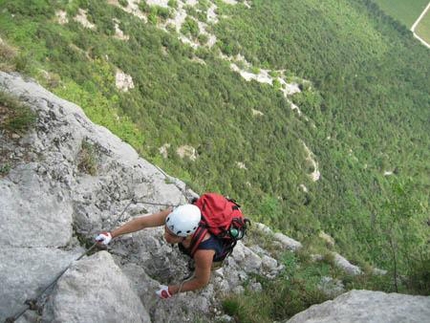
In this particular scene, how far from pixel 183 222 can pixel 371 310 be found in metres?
2.61

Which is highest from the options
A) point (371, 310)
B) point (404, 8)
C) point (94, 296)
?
point (371, 310)

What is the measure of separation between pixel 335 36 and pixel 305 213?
84102 millimetres

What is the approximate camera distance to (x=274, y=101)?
76.7m

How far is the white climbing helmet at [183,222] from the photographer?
18.9ft

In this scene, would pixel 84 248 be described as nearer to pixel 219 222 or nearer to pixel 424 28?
pixel 219 222

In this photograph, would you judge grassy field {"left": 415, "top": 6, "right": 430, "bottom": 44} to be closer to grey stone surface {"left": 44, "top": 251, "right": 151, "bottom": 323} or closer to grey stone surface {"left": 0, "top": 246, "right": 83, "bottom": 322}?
grey stone surface {"left": 44, "top": 251, "right": 151, "bottom": 323}

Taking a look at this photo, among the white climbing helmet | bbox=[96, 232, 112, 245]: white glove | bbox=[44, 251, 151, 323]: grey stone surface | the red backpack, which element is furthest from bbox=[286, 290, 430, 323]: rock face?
bbox=[96, 232, 112, 245]: white glove

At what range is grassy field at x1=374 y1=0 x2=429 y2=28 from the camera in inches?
6309

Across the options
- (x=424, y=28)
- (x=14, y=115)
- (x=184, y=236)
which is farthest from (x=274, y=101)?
(x=424, y=28)

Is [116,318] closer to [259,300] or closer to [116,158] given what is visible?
[259,300]

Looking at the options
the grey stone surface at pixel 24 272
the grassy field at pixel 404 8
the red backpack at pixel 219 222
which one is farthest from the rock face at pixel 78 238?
the grassy field at pixel 404 8

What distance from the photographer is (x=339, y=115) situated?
324 feet

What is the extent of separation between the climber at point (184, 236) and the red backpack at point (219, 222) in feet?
0.27

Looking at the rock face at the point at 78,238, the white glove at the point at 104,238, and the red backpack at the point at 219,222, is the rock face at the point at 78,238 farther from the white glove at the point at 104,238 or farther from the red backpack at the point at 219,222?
the red backpack at the point at 219,222
